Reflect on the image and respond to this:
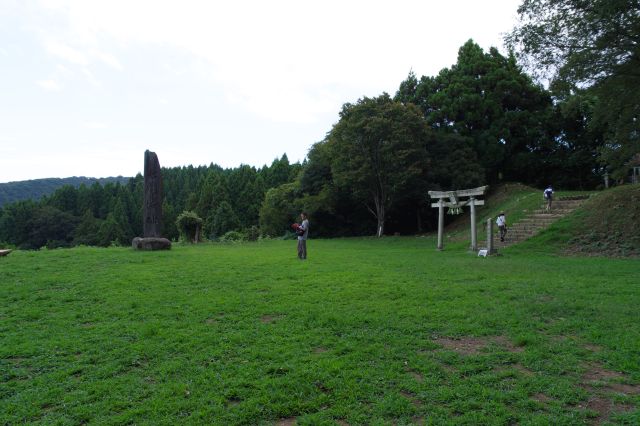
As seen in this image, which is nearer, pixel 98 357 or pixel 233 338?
pixel 98 357

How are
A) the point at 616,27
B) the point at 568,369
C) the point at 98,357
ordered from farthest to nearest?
the point at 616,27, the point at 98,357, the point at 568,369

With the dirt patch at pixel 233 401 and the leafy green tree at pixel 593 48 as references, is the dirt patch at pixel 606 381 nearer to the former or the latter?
the dirt patch at pixel 233 401

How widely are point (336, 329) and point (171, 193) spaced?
3482 inches

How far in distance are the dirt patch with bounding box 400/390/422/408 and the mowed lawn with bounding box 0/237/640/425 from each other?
2 cm

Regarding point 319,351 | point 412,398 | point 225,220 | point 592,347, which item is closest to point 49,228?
point 225,220

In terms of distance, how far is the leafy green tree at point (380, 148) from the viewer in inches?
1096

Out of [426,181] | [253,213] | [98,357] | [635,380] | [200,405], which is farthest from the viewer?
[253,213]

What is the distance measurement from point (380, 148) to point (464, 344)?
2372 centimetres

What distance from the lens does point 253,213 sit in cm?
6266

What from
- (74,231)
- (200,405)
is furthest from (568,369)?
(74,231)

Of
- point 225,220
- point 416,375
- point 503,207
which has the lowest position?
point 416,375

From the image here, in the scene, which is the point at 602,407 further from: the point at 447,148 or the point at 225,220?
the point at 225,220

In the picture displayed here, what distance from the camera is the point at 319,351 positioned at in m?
Answer: 5.43

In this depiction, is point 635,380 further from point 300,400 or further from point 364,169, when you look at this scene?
point 364,169
